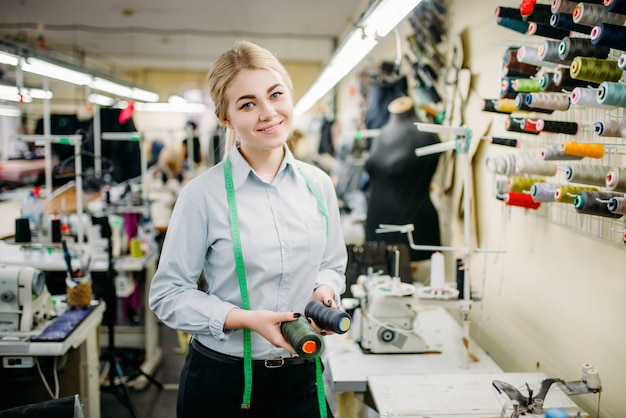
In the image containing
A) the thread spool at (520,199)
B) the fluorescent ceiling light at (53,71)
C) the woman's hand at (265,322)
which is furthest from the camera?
the fluorescent ceiling light at (53,71)

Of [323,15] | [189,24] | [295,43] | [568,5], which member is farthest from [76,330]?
[295,43]

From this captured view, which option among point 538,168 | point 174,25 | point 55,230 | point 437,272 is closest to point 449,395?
point 437,272

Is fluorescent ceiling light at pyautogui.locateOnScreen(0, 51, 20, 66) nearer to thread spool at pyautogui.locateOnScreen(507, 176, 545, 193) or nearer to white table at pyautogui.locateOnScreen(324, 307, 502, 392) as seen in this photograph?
white table at pyautogui.locateOnScreen(324, 307, 502, 392)

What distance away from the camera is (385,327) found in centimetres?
196

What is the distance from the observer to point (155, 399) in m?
3.13

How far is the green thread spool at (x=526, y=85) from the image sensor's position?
1.54 metres

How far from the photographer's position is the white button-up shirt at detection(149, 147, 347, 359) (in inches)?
48.2

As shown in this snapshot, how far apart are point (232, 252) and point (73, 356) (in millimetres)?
1632

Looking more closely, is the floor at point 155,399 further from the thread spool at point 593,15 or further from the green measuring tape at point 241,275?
the thread spool at point 593,15

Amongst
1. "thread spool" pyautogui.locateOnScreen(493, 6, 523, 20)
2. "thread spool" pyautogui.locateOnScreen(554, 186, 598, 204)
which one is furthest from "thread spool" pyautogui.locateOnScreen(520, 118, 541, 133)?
"thread spool" pyautogui.locateOnScreen(493, 6, 523, 20)

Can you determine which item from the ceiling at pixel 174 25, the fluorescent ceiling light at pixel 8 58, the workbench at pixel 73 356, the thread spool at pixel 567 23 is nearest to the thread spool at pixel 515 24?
the thread spool at pixel 567 23

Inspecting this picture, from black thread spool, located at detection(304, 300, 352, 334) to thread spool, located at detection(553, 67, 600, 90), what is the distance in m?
0.83

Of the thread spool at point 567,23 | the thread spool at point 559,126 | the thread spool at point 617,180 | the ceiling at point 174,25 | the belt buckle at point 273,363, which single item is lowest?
the belt buckle at point 273,363

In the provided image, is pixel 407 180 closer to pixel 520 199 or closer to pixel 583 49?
pixel 520 199
